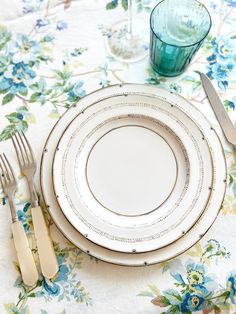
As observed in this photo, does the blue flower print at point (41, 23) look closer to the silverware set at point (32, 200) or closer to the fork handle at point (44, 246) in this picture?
the silverware set at point (32, 200)

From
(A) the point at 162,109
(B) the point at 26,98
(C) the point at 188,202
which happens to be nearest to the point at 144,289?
(C) the point at 188,202

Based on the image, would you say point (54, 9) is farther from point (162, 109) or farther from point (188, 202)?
point (188, 202)

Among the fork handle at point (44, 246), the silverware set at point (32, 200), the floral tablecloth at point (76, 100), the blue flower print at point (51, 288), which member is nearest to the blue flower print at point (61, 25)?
the floral tablecloth at point (76, 100)

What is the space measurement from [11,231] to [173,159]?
0.96ft

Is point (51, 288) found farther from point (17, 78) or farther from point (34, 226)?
point (17, 78)

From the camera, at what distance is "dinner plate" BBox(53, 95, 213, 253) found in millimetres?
694

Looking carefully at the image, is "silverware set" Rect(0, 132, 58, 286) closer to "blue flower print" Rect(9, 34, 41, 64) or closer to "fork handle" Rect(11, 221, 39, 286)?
"fork handle" Rect(11, 221, 39, 286)

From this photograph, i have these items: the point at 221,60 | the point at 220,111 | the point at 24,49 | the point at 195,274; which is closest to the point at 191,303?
the point at 195,274

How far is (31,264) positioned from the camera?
70 centimetres

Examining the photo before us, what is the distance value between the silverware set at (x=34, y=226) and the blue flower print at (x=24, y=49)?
0.51ft

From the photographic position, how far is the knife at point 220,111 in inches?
30.2

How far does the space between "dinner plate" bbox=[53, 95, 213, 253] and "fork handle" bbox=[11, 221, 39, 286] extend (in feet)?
0.28

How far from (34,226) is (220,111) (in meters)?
0.37

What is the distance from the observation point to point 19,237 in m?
0.72
